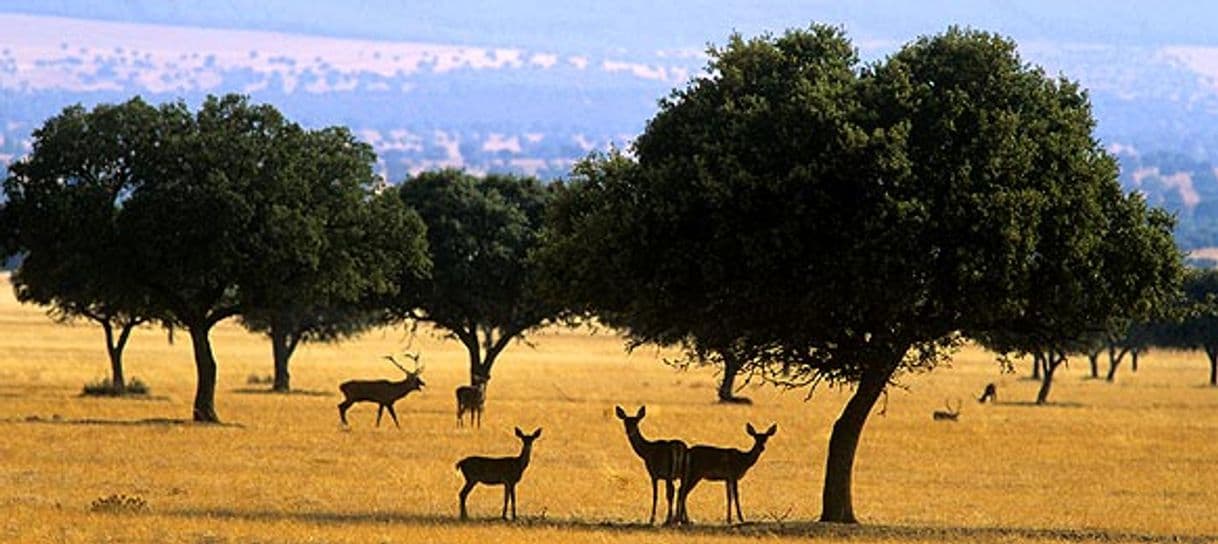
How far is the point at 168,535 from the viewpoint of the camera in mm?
28516

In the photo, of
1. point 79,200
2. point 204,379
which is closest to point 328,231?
point 204,379

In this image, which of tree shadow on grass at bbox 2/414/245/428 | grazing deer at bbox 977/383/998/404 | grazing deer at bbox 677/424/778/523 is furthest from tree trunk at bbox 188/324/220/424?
grazing deer at bbox 977/383/998/404

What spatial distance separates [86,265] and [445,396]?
93.7ft

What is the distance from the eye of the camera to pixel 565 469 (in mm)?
45781

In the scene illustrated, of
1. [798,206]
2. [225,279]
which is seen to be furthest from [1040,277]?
[225,279]

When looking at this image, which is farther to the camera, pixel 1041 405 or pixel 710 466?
pixel 1041 405

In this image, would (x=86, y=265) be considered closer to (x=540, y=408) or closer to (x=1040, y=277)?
(x=540, y=408)

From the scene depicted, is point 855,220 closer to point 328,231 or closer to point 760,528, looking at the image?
point 760,528

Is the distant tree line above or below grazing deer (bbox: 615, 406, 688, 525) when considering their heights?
above

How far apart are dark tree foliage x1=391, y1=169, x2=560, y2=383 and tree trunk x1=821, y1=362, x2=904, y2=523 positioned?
4162 centimetres

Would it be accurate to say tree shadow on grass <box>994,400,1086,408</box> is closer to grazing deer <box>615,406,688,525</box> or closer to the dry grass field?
the dry grass field

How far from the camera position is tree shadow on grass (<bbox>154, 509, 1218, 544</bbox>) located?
106ft

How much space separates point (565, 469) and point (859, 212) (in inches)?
611

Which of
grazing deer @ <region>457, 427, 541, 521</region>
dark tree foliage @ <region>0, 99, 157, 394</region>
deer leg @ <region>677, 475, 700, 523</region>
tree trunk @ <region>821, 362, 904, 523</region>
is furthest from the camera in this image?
dark tree foliage @ <region>0, 99, 157, 394</region>
